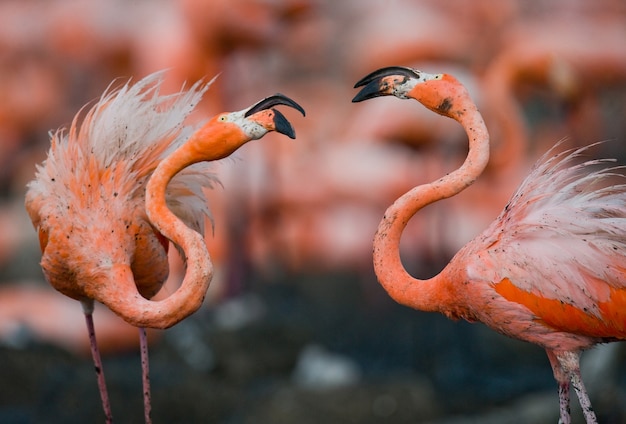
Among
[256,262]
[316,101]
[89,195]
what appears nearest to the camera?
[89,195]

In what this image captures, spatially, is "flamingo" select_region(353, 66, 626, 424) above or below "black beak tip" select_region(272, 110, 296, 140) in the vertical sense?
below

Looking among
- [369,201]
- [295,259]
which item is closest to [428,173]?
[369,201]

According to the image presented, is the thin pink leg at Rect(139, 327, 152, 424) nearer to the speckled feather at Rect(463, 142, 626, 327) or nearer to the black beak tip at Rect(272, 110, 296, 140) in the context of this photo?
the black beak tip at Rect(272, 110, 296, 140)

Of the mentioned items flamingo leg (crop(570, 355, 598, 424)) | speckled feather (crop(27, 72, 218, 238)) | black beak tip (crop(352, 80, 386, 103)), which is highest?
speckled feather (crop(27, 72, 218, 238))

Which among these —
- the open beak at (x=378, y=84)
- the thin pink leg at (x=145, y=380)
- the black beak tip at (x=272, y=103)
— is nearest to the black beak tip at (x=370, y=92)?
the open beak at (x=378, y=84)

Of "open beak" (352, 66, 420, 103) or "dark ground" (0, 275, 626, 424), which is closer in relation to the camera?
"open beak" (352, 66, 420, 103)

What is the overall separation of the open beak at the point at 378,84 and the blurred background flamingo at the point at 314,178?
2.02 meters

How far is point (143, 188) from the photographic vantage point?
3320 mm

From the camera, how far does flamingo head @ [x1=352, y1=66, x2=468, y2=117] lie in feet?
9.99

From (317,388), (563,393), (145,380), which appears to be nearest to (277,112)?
(145,380)

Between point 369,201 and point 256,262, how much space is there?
37.6 inches

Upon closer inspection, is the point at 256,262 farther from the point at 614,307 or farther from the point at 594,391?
the point at 614,307

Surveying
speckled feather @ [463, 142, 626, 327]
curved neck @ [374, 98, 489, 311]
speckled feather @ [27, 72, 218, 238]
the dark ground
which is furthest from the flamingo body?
the dark ground

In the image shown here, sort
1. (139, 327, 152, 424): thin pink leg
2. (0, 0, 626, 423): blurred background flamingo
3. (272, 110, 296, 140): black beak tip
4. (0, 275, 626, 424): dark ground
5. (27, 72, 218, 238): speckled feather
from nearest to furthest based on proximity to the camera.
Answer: (272, 110, 296, 140): black beak tip, (27, 72, 218, 238): speckled feather, (139, 327, 152, 424): thin pink leg, (0, 275, 626, 424): dark ground, (0, 0, 626, 423): blurred background flamingo
